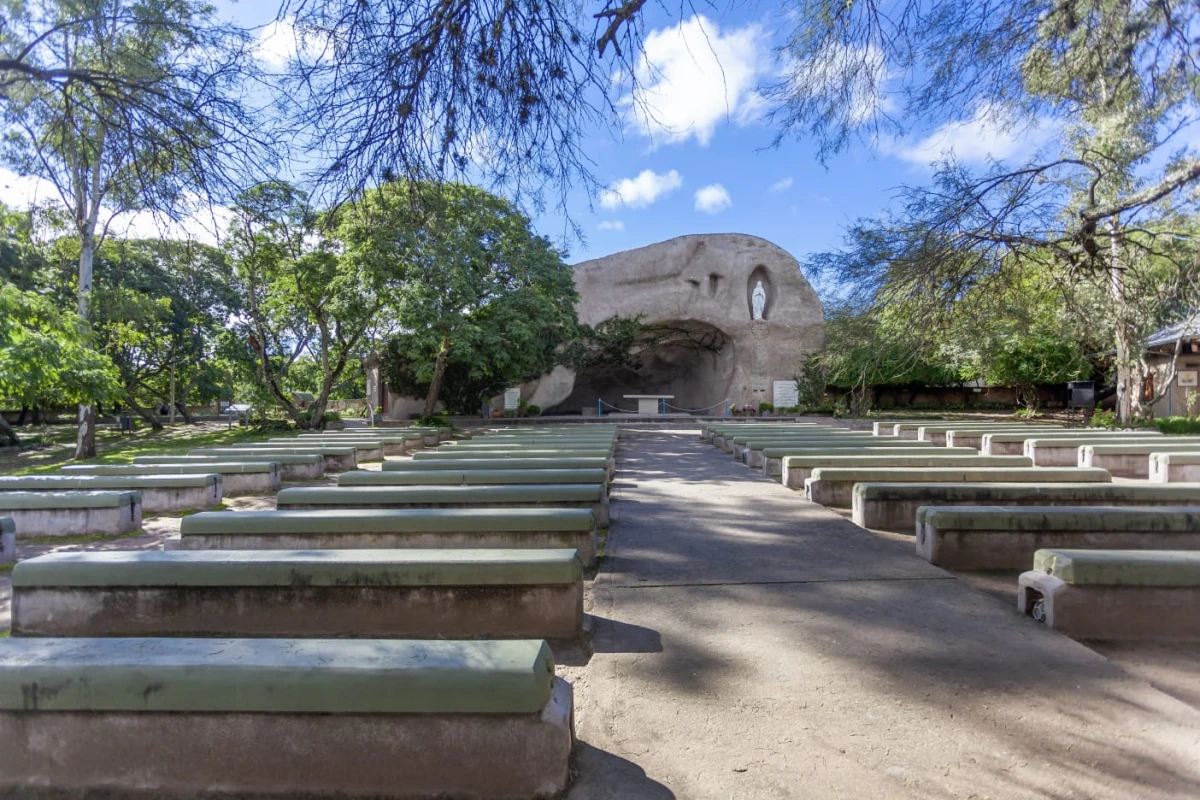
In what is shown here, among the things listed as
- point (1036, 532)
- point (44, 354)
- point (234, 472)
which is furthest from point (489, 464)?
point (44, 354)

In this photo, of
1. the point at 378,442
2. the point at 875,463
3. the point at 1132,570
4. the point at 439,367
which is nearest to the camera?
the point at 1132,570

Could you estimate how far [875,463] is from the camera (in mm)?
8656

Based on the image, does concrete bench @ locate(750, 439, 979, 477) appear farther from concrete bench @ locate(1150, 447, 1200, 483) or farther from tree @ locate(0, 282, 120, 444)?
tree @ locate(0, 282, 120, 444)

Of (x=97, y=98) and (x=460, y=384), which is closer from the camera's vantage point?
(x=97, y=98)

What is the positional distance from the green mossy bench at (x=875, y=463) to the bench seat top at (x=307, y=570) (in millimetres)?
6018

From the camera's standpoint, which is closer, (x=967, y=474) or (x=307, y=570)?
(x=307, y=570)

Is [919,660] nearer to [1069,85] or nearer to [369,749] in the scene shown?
[369,749]

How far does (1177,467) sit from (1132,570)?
8234mm

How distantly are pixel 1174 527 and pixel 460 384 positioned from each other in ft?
84.7

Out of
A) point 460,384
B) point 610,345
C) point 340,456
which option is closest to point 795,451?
point 340,456

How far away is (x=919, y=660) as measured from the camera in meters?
3.18

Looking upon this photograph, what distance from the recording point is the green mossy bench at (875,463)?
28.2 feet

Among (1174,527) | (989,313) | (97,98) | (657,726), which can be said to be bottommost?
(657,726)

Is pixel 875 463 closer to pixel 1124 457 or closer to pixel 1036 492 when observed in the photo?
pixel 1036 492
